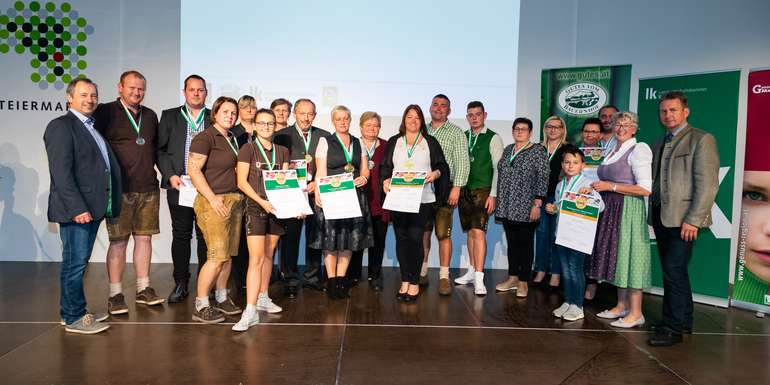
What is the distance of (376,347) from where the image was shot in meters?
3.19

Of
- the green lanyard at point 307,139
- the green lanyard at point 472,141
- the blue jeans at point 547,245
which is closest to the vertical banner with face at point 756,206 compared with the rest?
the blue jeans at point 547,245

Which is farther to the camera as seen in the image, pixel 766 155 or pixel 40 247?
pixel 40 247

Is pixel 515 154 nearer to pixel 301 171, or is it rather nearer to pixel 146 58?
pixel 301 171

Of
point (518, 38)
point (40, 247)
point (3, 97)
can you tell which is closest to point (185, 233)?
point (40, 247)

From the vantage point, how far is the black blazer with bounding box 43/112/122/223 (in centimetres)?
311

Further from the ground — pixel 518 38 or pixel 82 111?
pixel 518 38

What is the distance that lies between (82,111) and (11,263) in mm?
3439

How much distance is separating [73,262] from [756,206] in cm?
526

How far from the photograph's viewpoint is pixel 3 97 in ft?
18.4

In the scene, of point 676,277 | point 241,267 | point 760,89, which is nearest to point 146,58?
point 241,267

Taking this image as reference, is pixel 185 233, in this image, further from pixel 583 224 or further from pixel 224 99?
pixel 583 224

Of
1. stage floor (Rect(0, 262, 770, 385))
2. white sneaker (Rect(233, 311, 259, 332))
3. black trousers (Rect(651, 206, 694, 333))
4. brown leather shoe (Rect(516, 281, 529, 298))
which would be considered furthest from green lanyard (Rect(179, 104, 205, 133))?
black trousers (Rect(651, 206, 694, 333))

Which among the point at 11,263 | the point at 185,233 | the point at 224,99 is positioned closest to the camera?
the point at 224,99

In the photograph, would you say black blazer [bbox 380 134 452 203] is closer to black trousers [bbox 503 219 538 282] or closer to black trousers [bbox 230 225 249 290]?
black trousers [bbox 503 219 538 282]
